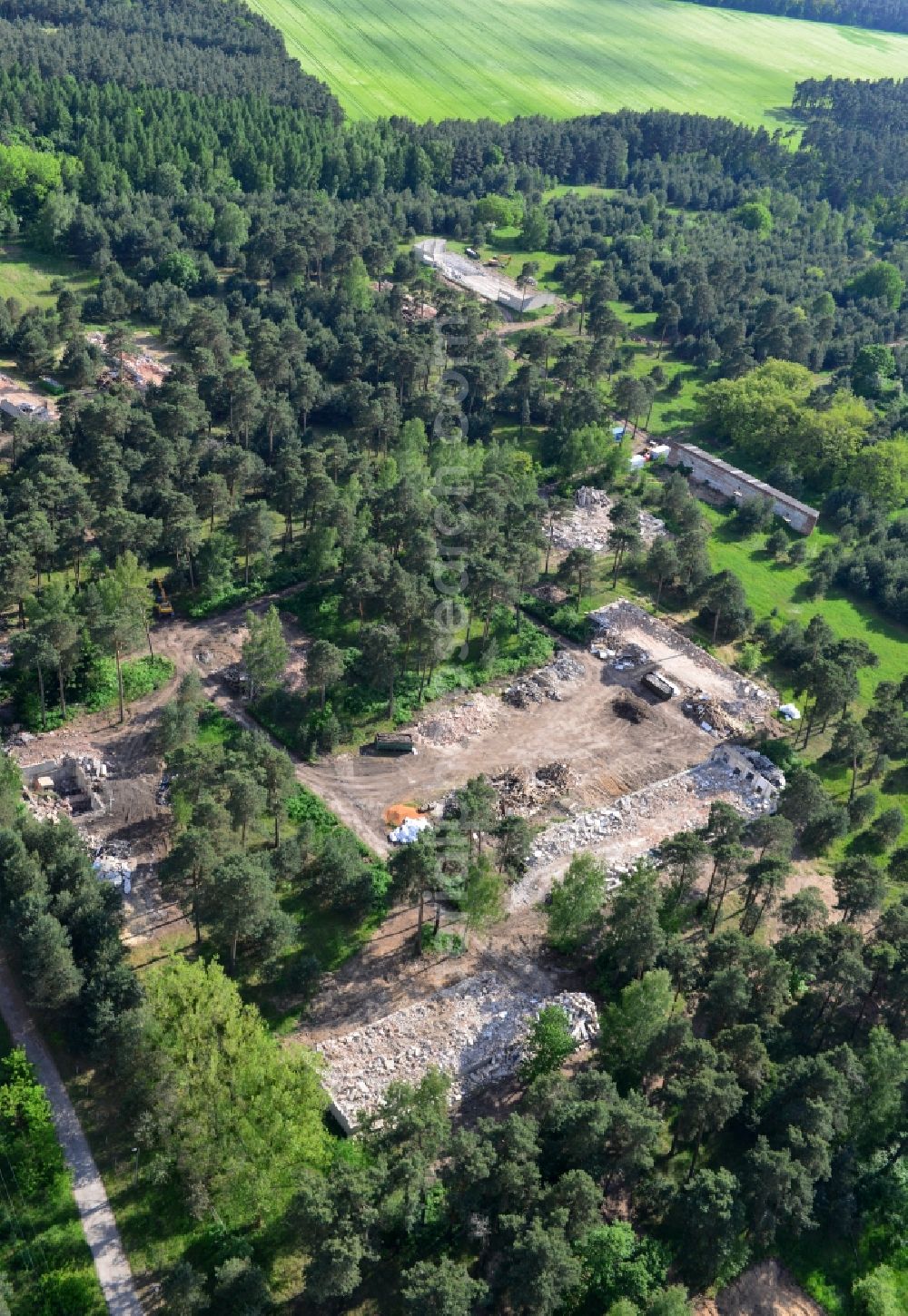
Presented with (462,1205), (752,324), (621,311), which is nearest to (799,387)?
(752,324)

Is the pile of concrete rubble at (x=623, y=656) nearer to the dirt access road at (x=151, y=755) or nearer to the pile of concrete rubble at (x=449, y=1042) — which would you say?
the dirt access road at (x=151, y=755)

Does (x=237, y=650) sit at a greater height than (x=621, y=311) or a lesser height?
lesser

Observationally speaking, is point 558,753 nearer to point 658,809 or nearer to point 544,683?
point 544,683

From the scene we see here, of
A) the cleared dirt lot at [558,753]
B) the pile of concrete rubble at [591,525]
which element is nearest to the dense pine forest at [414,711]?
the pile of concrete rubble at [591,525]

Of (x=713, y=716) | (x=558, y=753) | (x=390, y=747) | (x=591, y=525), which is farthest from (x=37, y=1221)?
(x=591, y=525)

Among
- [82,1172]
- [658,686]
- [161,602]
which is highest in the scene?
[658,686]

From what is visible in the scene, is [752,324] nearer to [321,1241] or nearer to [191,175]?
[191,175]
